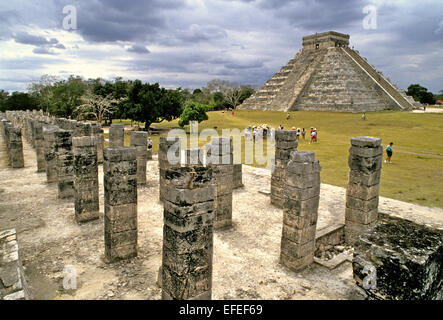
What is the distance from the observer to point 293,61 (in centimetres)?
6284

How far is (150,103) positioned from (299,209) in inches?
971

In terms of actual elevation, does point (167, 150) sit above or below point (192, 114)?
below

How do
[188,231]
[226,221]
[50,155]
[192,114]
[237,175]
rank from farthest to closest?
[192,114] < [237,175] < [50,155] < [226,221] < [188,231]

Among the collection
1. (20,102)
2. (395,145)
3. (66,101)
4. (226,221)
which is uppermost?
(20,102)

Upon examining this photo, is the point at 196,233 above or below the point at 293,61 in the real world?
below

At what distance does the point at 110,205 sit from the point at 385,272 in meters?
5.72

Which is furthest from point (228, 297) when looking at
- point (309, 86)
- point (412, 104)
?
point (412, 104)

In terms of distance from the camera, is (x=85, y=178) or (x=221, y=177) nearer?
(x=85, y=178)

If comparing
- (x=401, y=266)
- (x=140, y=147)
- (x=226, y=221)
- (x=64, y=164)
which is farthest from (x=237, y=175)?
(x=401, y=266)

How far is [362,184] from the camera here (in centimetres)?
798

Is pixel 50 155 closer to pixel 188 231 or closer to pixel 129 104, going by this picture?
pixel 188 231

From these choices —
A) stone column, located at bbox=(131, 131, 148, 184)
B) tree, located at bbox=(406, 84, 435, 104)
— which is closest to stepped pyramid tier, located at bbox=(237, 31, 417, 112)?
tree, located at bbox=(406, 84, 435, 104)

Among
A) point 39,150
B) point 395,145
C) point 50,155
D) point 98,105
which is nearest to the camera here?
point 50,155
